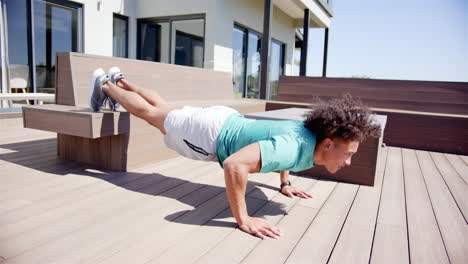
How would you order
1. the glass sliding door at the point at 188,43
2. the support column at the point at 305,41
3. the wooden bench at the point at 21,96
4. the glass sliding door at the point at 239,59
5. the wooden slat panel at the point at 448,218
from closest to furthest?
the wooden slat panel at the point at 448,218
the wooden bench at the point at 21,96
the glass sliding door at the point at 188,43
the glass sliding door at the point at 239,59
the support column at the point at 305,41

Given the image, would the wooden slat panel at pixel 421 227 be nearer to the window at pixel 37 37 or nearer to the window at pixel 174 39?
the window at pixel 174 39

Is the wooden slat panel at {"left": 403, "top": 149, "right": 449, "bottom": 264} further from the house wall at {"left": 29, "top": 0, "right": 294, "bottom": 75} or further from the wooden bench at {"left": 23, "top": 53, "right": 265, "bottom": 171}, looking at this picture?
the house wall at {"left": 29, "top": 0, "right": 294, "bottom": 75}

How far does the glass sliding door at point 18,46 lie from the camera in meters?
5.05

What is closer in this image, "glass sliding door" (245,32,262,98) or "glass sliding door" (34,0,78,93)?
"glass sliding door" (34,0,78,93)

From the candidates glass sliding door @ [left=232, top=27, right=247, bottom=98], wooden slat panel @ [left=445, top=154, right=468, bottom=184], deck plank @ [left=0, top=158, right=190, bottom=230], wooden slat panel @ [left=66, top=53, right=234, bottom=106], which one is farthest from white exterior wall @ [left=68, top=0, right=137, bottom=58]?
wooden slat panel @ [left=445, top=154, right=468, bottom=184]

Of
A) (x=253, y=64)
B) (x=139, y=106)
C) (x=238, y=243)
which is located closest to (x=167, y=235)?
(x=238, y=243)

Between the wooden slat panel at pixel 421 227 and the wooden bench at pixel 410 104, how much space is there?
157 cm

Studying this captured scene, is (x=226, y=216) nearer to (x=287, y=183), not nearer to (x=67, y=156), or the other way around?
(x=287, y=183)

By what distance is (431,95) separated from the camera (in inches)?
180

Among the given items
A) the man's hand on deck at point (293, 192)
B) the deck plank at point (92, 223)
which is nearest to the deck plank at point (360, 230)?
the man's hand on deck at point (293, 192)

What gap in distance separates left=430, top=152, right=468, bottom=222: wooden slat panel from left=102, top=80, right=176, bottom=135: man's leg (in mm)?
1966

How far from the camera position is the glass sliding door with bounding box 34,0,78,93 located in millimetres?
5469

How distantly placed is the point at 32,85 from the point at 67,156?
134 inches

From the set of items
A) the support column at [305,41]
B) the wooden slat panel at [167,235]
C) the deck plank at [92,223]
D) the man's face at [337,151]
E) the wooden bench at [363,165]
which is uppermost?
the support column at [305,41]
